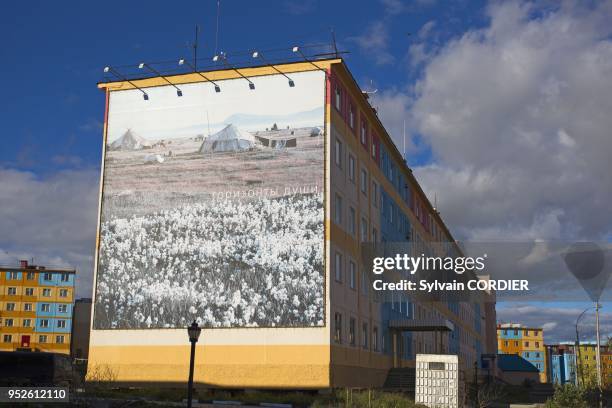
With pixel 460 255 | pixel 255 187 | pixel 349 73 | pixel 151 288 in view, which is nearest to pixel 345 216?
pixel 255 187

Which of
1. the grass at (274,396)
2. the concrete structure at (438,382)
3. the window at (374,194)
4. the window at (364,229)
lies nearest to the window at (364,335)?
the window at (364,229)

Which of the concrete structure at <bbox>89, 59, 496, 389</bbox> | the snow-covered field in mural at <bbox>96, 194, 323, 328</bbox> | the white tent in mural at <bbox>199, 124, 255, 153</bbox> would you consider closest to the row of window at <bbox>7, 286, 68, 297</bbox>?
the concrete structure at <bbox>89, 59, 496, 389</bbox>

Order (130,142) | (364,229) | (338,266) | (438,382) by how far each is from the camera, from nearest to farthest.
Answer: (438,382) → (338,266) → (130,142) → (364,229)

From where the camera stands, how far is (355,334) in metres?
43.1

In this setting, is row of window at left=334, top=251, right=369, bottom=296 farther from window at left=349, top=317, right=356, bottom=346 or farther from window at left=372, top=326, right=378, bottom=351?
window at left=372, top=326, right=378, bottom=351

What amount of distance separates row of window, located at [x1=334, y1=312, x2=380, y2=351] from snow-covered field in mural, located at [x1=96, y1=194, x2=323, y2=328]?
203 cm

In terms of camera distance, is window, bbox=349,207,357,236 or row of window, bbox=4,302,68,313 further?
row of window, bbox=4,302,68,313

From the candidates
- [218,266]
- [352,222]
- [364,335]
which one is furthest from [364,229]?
[218,266]

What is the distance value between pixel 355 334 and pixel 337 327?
4088 millimetres

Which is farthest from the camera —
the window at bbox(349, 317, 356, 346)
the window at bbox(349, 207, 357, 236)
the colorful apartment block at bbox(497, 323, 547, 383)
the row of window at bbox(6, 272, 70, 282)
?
the colorful apartment block at bbox(497, 323, 547, 383)

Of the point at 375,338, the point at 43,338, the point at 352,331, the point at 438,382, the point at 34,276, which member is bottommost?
the point at 438,382

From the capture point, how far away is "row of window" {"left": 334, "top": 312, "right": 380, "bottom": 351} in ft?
129

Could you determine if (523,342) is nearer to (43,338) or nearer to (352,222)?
(43,338)

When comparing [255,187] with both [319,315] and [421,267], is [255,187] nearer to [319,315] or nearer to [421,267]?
[319,315]
